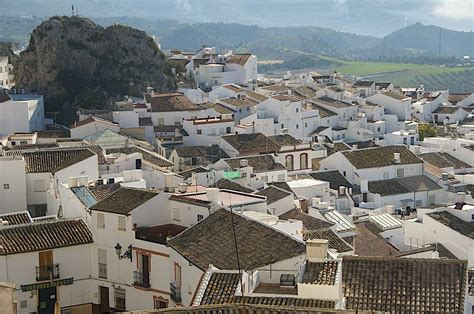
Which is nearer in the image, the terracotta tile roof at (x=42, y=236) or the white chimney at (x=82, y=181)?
the terracotta tile roof at (x=42, y=236)

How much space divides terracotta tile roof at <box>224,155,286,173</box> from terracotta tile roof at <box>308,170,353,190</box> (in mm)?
2549

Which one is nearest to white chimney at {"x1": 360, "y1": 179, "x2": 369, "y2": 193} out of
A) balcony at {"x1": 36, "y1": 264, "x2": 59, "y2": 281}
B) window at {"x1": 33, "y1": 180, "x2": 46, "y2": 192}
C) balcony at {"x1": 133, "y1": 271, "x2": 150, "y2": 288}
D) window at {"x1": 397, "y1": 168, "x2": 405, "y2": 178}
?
window at {"x1": 397, "y1": 168, "x2": 405, "y2": 178}

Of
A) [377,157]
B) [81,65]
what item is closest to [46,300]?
[377,157]

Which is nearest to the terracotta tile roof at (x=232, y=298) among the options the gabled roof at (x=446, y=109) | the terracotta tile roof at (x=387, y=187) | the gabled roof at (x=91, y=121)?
the terracotta tile roof at (x=387, y=187)

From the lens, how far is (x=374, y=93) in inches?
3553

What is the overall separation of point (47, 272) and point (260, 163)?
2440 cm

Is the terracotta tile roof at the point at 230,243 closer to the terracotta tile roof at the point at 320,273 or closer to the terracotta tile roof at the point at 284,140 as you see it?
the terracotta tile roof at the point at 320,273

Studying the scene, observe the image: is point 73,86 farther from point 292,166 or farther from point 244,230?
point 244,230

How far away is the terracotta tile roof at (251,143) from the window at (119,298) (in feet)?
93.3

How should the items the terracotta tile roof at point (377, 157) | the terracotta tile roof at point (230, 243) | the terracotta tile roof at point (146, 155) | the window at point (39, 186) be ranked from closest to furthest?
the terracotta tile roof at point (230, 243) < the window at point (39, 186) < the terracotta tile roof at point (146, 155) < the terracotta tile roof at point (377, 157)

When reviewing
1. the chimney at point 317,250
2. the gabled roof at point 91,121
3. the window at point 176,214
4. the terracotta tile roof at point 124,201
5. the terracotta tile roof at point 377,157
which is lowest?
the terracotta tile roof at point 377,157

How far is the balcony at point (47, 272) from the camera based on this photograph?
2895cm

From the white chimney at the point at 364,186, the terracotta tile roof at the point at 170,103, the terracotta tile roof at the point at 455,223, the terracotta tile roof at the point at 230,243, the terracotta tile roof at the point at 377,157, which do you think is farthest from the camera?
the terracotta tile roof at the point at 170,103

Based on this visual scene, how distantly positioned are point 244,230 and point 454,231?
15394 mm
